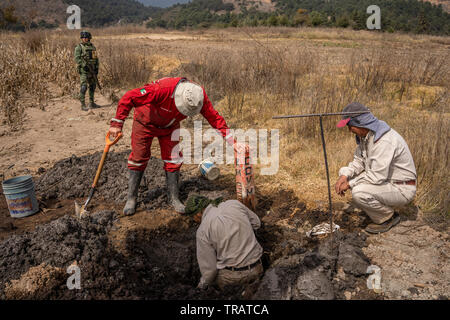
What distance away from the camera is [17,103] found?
7.57 m

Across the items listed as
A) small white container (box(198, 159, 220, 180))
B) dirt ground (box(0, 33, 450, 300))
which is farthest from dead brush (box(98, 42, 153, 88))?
small white container (box(198, 159, 220, 180))

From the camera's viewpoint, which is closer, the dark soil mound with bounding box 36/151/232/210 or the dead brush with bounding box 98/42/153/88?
the dark soil mound with bounding box 36/151/232/210

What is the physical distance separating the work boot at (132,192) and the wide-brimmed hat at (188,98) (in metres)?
1.07

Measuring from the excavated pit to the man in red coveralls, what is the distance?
0.39 metres

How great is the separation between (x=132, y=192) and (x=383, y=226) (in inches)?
115

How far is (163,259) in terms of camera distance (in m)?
3.23

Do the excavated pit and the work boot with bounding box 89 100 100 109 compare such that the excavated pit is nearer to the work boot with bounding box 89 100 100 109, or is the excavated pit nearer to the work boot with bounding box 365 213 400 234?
the work boot with bounding box 365 213 400 234

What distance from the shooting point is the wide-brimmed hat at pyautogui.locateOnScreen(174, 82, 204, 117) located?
319cm

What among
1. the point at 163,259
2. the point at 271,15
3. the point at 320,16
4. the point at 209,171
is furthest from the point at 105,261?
the point at 271,15

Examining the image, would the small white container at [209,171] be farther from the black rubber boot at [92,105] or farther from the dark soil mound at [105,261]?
the black rubber boot at [92,105]

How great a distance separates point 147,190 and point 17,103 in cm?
530

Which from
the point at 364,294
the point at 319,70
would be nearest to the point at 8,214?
the point at 364,294

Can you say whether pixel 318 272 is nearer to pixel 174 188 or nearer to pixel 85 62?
pixel 174 188

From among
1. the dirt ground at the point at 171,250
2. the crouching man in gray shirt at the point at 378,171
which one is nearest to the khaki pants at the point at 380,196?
the crouching man in gray shirt at the point at 378,171
